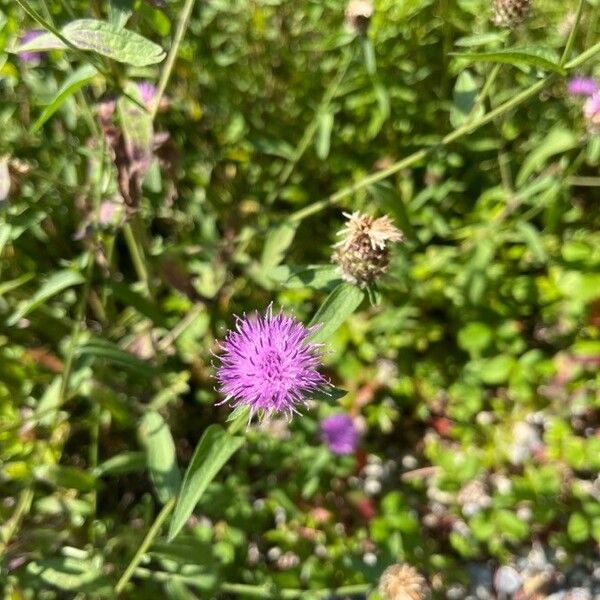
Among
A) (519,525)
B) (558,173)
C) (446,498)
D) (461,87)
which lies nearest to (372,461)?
(446,498)

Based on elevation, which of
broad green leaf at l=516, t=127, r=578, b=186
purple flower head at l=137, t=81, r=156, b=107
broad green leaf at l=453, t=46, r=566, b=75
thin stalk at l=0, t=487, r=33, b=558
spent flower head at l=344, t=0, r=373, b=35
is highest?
broad green leaf at l=516, t=127, r=578, b=186

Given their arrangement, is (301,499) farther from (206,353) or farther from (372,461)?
(206,353)

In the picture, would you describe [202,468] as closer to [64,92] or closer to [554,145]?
[64,92]

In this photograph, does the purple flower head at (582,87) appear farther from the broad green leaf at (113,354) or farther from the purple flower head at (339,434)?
the broad green leaf at (113,354)

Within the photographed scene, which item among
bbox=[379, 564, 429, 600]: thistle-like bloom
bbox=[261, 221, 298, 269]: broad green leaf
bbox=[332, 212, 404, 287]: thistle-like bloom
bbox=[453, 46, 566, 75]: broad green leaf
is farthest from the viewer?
bbox=[261, 221, 298, 269]: broad green leaf

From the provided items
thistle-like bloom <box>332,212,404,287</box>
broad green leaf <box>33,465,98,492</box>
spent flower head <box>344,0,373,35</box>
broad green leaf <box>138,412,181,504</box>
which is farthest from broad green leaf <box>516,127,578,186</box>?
broad green leaf <box>33,465,98,492</box>

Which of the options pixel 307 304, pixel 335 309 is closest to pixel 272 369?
pixel 335 309

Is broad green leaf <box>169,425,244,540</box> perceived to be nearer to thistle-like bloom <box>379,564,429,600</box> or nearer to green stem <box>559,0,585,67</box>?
thistle-like bloom <box>379,564,429,600</box>

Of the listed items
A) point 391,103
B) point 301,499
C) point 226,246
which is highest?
point 391,103
